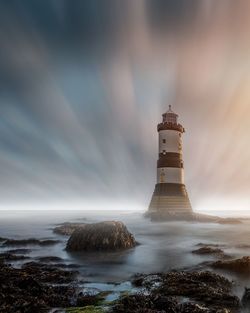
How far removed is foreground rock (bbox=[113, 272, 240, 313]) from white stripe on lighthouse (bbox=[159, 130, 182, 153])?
30952mm

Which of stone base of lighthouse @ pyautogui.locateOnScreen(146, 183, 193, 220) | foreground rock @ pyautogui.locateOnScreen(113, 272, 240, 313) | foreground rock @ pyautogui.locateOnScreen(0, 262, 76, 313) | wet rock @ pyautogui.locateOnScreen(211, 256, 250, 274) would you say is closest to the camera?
foreground rock @ pyautogui.locateOnScreen(113, 272, 240, 313)

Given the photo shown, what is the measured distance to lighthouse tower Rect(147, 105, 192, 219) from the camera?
133 ft

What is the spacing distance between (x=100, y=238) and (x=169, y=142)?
1003 inches

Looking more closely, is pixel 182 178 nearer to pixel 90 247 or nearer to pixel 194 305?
pixel 90 247

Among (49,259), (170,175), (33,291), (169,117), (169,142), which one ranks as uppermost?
(169,117)

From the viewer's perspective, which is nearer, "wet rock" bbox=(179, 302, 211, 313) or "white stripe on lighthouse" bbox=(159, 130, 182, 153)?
"wet rock" bbox=(179, 302, 211, 313)

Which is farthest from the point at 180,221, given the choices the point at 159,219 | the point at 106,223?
the point at 106,223

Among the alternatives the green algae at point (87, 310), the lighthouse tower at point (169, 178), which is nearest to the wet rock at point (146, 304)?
the green algae at point (87, 310)

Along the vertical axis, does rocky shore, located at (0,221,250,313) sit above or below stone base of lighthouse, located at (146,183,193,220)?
below

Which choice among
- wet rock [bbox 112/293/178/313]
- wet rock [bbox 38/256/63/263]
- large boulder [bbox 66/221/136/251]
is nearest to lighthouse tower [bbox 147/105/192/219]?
large boulder [bbox 66/221/136/251]

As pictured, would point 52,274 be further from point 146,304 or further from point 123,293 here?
point 146,304

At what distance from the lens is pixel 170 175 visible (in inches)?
1612

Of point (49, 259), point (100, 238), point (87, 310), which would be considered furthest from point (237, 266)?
point (49, 259)

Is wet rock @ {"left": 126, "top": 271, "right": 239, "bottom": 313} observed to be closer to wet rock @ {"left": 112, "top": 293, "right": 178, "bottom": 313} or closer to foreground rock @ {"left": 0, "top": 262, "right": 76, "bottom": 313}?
wet rock @ {"left": 112, "top": 293, "right": 178, "bottom": 313}
